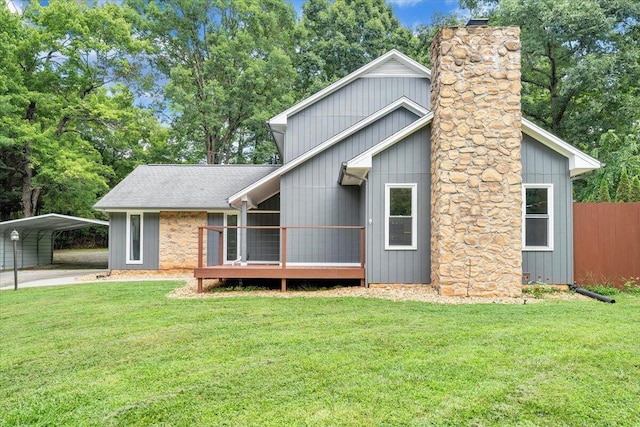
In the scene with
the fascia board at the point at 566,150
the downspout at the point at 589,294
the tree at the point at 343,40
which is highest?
the tree at the point at 343,40

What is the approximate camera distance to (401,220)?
28.9 ft

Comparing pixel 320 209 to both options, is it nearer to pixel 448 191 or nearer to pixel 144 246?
pixel 448 191

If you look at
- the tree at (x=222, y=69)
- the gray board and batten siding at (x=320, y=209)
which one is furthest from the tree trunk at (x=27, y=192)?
the gray board and batten siding at (x=320, y=209)

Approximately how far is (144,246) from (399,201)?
9.51 meters

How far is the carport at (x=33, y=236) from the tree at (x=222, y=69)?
10163mm

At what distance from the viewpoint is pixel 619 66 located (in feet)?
56.9

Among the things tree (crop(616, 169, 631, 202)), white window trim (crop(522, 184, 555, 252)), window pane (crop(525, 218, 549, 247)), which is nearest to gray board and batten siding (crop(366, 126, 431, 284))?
white window trim (crop(522, 184, 555, 252))

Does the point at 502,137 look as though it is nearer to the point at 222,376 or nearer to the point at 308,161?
the point at 308,161

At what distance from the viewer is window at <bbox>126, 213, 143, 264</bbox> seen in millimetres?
13857

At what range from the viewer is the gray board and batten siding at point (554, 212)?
8.57 m

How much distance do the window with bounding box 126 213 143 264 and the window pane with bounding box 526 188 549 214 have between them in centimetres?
1212

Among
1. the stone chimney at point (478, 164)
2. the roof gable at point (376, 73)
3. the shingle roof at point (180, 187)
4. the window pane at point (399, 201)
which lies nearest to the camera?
the stone chimney at point (478, 164)

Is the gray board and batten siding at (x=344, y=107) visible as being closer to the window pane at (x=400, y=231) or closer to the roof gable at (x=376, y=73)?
the roof gable at (x=376, y=73)

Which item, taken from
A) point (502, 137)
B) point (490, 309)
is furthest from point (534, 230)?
point (490, 309)
